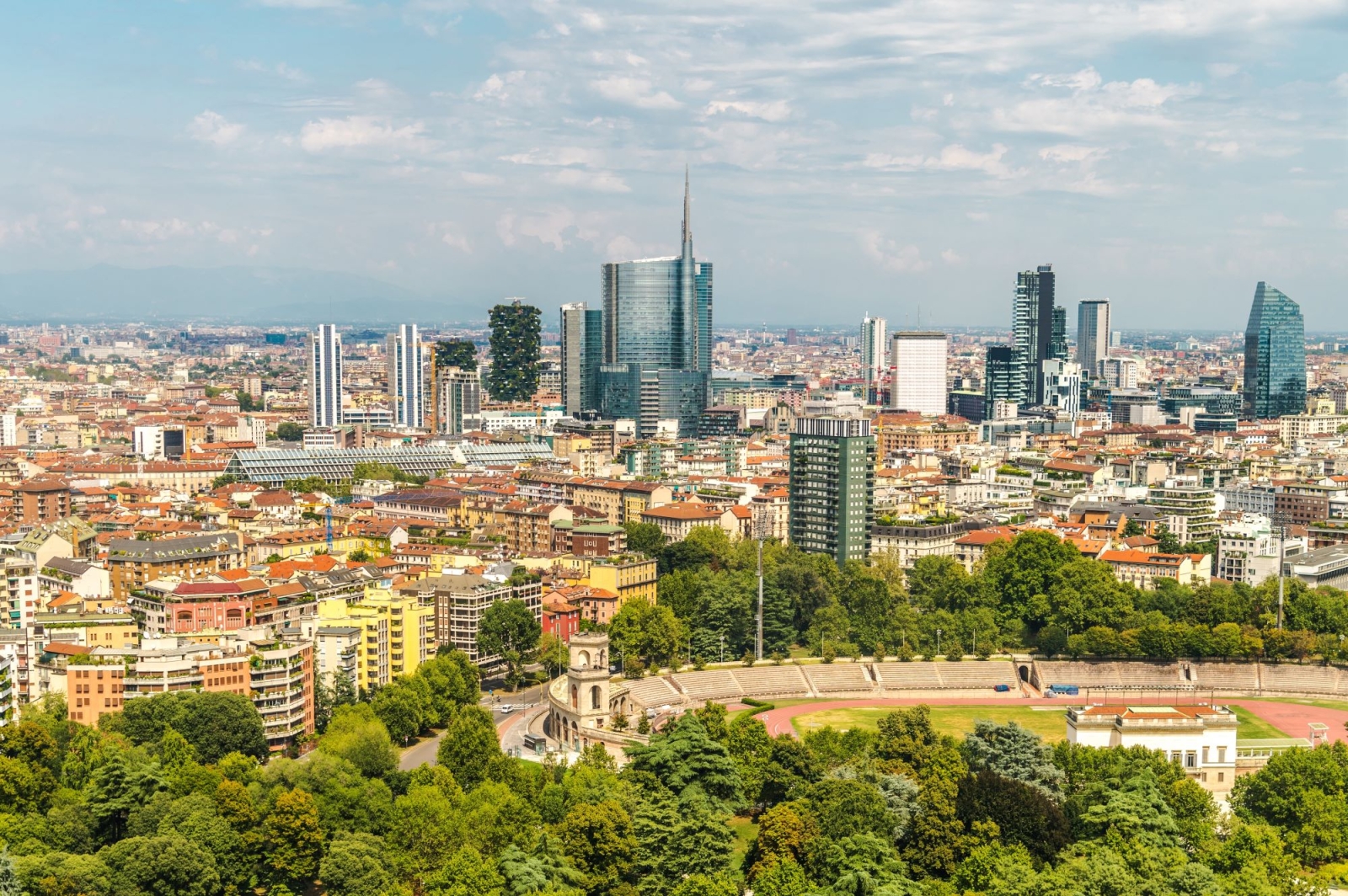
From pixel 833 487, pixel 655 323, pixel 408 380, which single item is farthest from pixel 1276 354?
pixel 833 487

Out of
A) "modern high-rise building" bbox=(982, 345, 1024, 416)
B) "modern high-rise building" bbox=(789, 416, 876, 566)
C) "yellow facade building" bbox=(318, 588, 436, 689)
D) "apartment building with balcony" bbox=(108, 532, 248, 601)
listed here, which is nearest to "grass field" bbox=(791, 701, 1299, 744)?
"yellow facade building" bbox=(318, 588, 436, 689)

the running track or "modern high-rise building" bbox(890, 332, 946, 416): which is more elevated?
"modern high-rise building" bbox(890, 332, 946, 416)

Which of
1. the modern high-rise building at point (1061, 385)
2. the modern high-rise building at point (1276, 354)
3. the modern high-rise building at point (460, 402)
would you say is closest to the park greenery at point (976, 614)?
the modern high-rise building at point (460, 402)

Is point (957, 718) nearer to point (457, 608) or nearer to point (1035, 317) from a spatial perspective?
point (457, 608)

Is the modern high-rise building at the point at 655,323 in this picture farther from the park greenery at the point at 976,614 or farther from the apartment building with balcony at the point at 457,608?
the apartment building with balcony at the point at 457,608

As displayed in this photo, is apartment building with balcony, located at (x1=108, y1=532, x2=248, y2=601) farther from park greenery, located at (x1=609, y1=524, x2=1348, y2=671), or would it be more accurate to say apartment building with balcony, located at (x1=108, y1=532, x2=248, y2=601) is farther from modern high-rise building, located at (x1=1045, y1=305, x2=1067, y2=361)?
modern high-rise building, located at (x1=1045, y1=305, x2=1067, y2=361)

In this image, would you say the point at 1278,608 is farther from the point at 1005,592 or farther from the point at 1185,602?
the point at 1005,592

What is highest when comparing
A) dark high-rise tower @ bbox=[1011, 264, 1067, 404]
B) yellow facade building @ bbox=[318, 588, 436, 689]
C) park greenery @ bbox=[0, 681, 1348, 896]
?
dark high-rise tower @ bbox=[1011, 264, 1067, 404]
